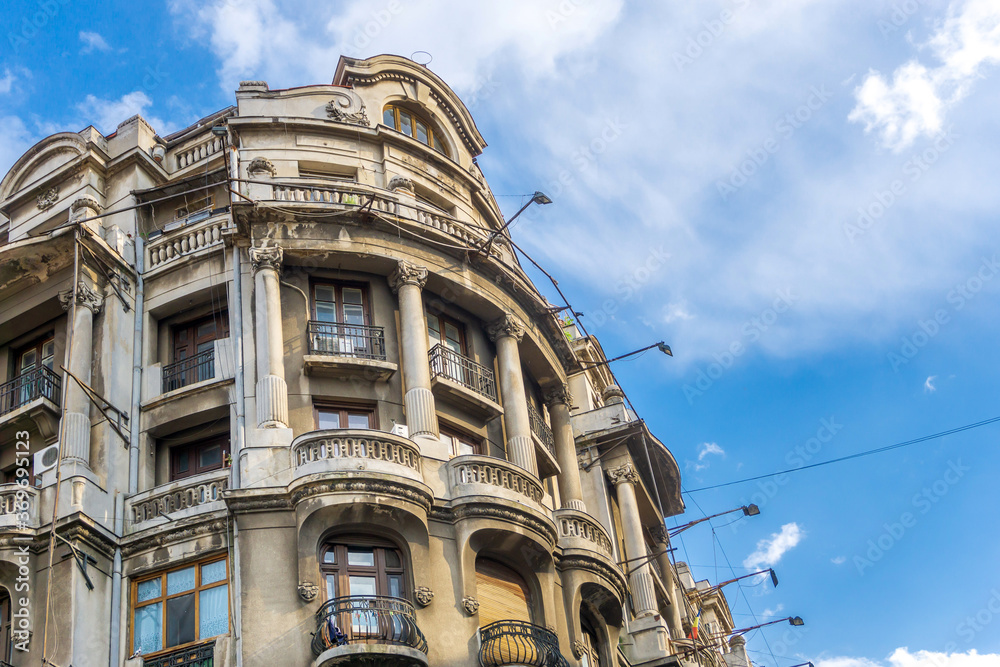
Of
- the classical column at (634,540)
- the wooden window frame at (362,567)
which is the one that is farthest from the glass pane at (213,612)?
the classical column at (634,540)

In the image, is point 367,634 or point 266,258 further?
point 266,258

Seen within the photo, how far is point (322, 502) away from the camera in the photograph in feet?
82.1

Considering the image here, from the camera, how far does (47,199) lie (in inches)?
1375

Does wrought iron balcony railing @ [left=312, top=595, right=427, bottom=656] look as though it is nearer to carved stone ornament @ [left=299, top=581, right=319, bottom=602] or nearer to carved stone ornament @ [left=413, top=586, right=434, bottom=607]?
carved stone ornament @ [left=299, top=581, right=319, bottom=602]

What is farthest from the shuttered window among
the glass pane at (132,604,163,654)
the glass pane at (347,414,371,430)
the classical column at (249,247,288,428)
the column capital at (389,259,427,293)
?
the column capital at (389,259,427,293)

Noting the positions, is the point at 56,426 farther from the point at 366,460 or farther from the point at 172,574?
the point at 366,460

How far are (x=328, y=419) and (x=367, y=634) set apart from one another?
6.68 m

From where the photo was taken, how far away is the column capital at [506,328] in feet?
108

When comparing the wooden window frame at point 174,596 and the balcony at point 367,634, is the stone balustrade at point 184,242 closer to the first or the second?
the wooden window frame at point 174,596

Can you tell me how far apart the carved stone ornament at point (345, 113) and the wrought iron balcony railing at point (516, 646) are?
1687 centimetres

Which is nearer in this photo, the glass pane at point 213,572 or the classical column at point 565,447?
the glass pane at point 213,572

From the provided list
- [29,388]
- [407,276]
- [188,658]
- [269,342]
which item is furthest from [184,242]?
[188,658]

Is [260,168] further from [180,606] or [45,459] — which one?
[180,606]

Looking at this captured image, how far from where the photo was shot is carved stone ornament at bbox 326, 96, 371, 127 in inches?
1400
